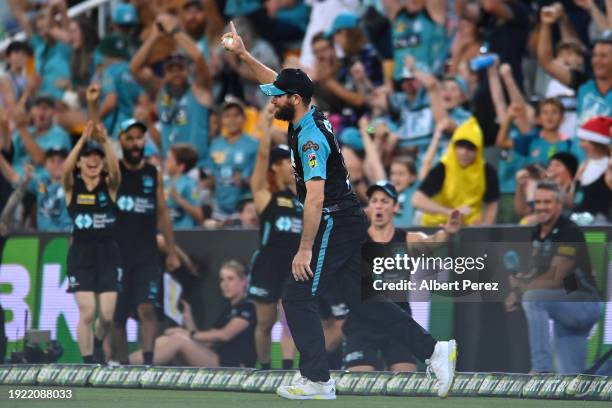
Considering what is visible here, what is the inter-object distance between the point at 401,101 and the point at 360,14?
2201 millimetres

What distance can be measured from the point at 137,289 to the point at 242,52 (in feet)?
13.1

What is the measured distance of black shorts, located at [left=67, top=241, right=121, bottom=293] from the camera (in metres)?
12.0

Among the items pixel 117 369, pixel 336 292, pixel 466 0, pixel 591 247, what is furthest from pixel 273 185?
pixel 466 0

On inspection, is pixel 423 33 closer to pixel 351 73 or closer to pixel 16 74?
pixel 351 73

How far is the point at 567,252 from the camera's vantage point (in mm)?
10336

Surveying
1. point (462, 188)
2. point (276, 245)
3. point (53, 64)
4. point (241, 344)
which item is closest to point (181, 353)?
point (241, 344)

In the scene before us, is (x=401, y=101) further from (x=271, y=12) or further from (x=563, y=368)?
(x=563, y=368)

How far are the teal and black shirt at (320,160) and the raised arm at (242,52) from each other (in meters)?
0.61

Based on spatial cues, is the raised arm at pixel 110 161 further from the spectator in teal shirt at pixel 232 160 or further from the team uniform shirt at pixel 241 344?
the spectator in teal shirt at pixel 232 160

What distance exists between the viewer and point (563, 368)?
1010 cm

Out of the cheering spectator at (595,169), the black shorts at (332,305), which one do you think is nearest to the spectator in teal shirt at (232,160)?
the black shorts at (332,305)

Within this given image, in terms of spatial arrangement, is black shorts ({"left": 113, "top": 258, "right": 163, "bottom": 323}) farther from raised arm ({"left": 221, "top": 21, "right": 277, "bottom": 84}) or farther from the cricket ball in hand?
the cricket ball in hand

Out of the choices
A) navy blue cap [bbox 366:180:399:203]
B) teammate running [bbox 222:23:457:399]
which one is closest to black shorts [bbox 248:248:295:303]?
navy blue cap [bbox 366:180:399:203]

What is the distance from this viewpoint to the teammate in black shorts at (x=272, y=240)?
11836 mm
